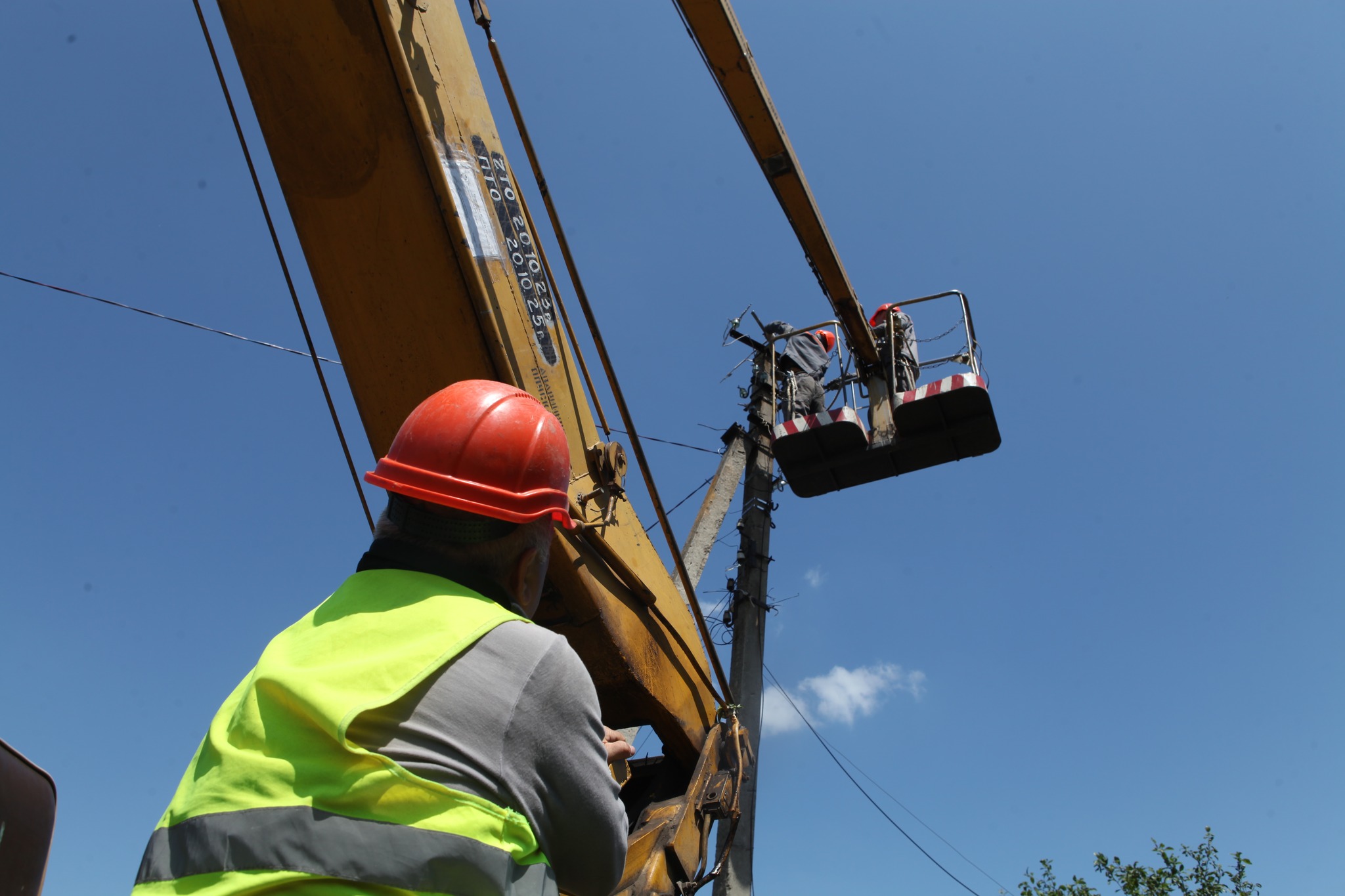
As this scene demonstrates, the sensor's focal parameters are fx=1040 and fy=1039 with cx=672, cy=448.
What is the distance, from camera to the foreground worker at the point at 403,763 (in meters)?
1.21

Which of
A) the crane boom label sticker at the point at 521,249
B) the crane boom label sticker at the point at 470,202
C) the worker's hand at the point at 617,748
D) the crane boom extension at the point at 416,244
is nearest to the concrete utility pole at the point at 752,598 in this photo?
the crane boom extension at the point at 416,244

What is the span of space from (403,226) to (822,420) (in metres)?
5.97

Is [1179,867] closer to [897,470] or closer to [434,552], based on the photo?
[897,470]

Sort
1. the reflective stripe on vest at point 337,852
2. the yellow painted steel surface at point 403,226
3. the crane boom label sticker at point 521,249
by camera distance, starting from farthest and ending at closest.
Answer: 1. the crane boom label sticker at point 521,249
2. the yellow painted steel surface at point 403,226
3. the reflective stripe on vest at point 337,852

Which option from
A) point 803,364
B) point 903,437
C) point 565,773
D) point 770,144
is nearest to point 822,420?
point 903,437

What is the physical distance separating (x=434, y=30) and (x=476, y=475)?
2.39 meters

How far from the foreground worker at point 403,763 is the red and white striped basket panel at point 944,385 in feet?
24.3

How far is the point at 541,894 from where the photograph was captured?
52.5 inches

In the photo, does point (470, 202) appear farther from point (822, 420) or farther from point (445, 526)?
point (822, 420)

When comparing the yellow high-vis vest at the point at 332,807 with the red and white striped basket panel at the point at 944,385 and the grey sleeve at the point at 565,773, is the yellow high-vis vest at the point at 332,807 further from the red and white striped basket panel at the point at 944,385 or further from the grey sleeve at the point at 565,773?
the red and white striped basket panel at the point at 944,385

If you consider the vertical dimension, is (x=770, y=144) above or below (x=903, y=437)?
above

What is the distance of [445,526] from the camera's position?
5.61 feet

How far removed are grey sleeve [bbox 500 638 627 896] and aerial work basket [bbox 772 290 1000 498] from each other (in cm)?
752

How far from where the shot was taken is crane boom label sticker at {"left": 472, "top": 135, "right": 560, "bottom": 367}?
143 inches
